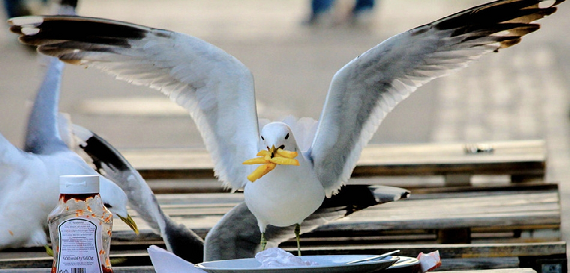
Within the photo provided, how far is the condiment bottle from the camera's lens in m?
0.74

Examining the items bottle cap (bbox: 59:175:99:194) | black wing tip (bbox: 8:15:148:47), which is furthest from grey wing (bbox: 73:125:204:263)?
bottle cap (bbox: 59:175:99:194)

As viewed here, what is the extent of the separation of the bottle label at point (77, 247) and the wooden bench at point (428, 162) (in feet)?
4.81

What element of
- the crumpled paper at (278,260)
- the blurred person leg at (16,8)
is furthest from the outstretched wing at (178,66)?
the blurred person leg at (16,8)

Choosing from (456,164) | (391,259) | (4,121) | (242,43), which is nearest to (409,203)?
(456,164)

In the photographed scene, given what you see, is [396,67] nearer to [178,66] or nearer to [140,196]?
[178,66]

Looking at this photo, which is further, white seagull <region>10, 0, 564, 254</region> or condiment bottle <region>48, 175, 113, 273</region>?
white seagull <region>10, 0, 564, 254</region>

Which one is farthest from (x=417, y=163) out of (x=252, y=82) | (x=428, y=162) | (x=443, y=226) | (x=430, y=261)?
(x=430, y=261)

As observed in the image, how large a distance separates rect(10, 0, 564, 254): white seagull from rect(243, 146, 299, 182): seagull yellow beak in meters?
0.13

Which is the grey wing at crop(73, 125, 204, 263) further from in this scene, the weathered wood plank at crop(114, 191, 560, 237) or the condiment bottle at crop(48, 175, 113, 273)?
the condiment bottle at crop(48, 175, 113, 273)

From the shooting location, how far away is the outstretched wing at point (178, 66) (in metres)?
1.36

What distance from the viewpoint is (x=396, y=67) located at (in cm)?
138

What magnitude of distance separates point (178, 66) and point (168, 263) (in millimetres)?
626

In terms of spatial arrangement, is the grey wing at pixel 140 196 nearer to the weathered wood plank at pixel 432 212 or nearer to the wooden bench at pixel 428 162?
the weathered wood plank at pixel 432 212

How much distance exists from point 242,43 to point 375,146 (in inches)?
125
